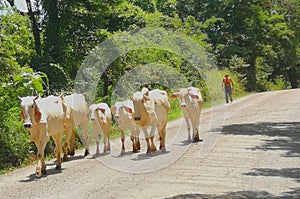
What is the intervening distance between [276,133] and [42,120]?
323 inches

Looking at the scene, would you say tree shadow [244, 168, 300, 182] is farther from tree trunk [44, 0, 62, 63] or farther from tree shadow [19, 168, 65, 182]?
tree trunk [44, 0, 62, 63]

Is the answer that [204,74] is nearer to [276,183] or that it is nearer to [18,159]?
[18,159]

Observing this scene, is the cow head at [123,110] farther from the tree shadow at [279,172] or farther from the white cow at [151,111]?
the tree shadow at [279,172]

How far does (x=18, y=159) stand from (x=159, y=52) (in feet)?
37.5

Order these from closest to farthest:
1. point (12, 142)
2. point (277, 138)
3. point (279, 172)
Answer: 1. point (279, 172)
2. point (12, 142)
3. point (277, 138)

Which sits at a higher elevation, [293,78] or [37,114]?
[293,78]

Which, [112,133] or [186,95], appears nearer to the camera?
[186,95]

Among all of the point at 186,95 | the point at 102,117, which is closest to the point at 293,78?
the point at 186,95

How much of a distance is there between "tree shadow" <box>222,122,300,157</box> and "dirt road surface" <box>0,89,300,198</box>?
3 centimetres

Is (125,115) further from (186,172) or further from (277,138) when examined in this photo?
(277,138)

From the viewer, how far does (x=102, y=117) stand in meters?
12.5

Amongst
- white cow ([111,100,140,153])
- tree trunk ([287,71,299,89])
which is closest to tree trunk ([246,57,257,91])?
tree trunk ([287,71,299,89])

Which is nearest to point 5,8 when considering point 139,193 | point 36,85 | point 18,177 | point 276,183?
point 36,85

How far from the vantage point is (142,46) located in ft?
70.7
